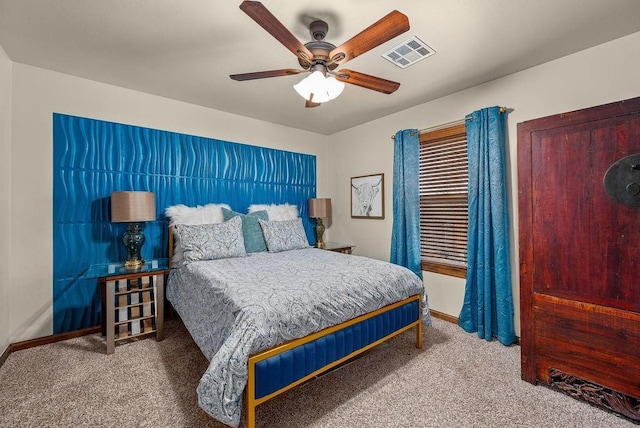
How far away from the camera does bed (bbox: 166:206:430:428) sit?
1.45 meters

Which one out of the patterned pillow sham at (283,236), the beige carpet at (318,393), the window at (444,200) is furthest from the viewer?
the patterned pillow sham at (283,236)

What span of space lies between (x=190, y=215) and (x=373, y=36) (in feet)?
9.03

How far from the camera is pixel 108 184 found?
289cm

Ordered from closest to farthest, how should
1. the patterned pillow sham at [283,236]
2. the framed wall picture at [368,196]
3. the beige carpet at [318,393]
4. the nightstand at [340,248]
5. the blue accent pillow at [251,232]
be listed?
the beige carpet at [318,393] → the blue accent pillow at [251,232] → the patterned pillow sham at [283,236] → the framed wall picture at [368,196] → the nightstand at [340,248]

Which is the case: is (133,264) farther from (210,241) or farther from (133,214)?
(210,241)

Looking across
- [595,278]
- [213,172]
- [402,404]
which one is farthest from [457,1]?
[213,172]

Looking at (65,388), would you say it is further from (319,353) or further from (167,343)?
(319,353)

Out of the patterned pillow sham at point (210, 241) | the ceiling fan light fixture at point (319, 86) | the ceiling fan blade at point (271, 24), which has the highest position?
the ceiling fan blade at point (271, 24)

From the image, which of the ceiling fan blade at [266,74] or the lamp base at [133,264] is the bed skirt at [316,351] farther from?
the lamp base at [133,264]

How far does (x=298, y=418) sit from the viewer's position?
168 centimetres

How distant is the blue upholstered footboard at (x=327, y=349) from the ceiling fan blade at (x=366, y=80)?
176cm

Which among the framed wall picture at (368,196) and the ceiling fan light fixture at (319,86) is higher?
the ceiling fan light fixture at (319,86)

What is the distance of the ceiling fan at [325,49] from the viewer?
1431 millimetres

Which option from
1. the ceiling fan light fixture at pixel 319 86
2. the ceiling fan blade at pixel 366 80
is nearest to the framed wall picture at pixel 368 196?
the ceiling fan blade at pixel 366 80
